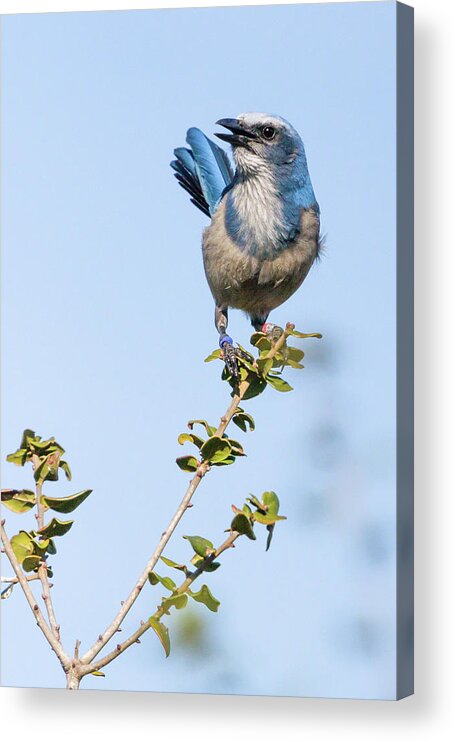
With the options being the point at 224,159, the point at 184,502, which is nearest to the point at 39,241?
the point at 224,159

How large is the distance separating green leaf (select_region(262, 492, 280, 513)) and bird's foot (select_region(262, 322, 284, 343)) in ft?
1.00

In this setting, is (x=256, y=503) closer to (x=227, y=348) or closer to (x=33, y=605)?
(x=227, y=348)

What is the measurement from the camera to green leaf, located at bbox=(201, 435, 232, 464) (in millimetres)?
3373

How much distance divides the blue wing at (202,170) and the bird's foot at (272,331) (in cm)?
25

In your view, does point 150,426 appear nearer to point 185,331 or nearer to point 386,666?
point 185,331

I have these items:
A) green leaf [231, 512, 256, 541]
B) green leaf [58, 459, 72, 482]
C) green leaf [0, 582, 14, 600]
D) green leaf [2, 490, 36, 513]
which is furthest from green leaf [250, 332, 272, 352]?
green leaf [0, 582, 14, 600]

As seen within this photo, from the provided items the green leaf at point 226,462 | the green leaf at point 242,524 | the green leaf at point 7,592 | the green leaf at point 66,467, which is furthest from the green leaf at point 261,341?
the green leaf at point 7,592

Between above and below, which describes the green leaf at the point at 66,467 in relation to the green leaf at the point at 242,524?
above

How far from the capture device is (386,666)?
3355 mm

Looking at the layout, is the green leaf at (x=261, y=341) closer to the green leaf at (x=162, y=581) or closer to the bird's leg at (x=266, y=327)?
the bird's leg at (x=266, y=327)

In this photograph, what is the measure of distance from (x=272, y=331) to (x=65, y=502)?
1.70 ft

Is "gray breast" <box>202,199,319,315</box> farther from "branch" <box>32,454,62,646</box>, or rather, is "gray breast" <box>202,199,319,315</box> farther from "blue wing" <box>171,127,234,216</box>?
"branch" <box>32,454,62,646</box>

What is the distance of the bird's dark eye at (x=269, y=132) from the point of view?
3436 millimetres

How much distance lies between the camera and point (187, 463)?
137 inches
